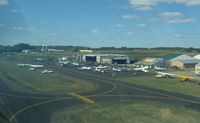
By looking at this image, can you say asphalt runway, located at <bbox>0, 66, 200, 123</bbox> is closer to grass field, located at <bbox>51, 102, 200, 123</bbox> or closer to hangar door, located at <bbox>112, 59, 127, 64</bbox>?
grass field, located at <bbox>51, 102, 200, 123</bbox>

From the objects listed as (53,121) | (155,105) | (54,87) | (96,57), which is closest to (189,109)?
(155,105)

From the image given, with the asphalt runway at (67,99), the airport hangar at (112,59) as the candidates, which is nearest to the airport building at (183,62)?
the airport hangar at (112,59)

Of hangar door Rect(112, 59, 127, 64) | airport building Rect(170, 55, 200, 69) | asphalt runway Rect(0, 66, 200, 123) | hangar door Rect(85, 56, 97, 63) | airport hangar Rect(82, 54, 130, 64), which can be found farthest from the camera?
hangar door Rect(85, 56, 97, 63)

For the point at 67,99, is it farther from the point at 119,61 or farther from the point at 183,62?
the point at 119,61

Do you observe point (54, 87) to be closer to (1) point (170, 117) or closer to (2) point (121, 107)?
(2) point (121, 107)

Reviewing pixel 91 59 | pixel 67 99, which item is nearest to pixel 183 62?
pixel 91 59

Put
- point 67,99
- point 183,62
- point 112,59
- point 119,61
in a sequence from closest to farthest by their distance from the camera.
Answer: point 67,99 → point 183,62 → point 112,59 → point 119,61

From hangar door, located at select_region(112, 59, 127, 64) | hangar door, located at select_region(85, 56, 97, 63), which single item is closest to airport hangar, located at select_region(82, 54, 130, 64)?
hangar door, located at select_region(112, 59, 127, 64)

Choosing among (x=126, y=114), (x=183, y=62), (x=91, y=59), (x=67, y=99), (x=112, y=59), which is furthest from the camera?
(x=91, y=59)
